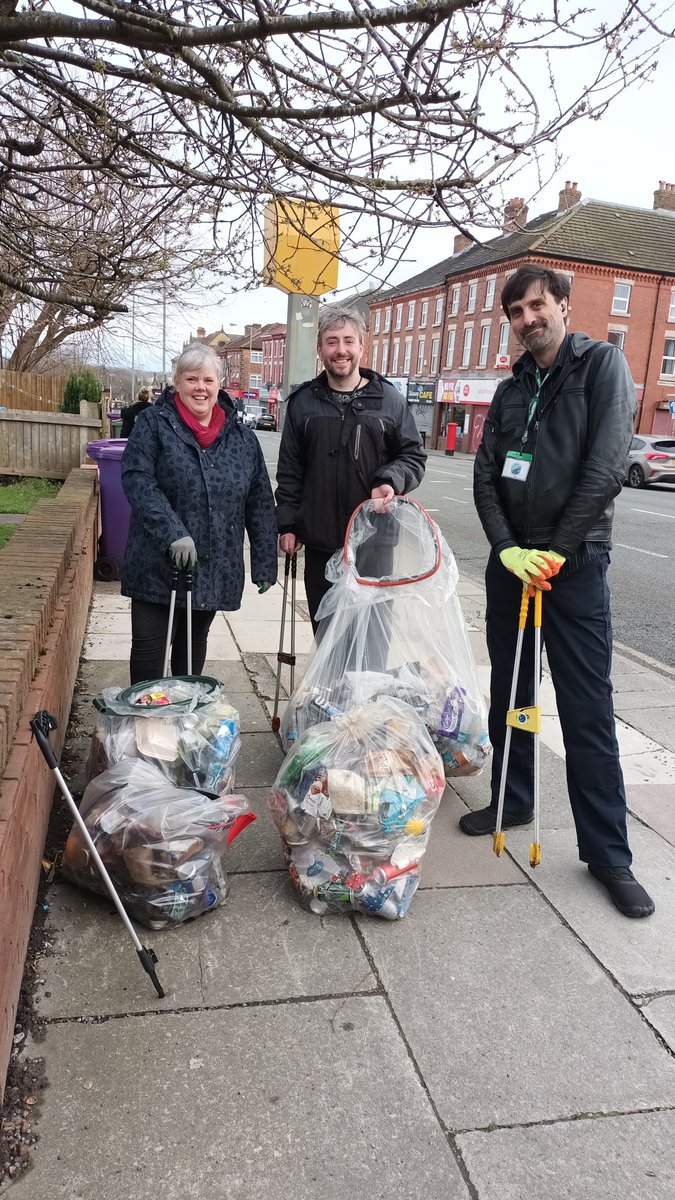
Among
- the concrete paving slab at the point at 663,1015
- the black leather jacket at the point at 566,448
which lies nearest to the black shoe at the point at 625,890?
the concrete paving slab at the point at 663,1015

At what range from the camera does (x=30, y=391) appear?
51.4 feet

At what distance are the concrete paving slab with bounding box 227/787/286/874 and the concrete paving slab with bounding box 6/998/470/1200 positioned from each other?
77 cm

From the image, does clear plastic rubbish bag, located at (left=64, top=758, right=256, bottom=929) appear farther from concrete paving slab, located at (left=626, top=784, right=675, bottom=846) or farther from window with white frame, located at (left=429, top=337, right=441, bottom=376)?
window with white frame, located at (left=429, top=337, right=441, bottom=376)

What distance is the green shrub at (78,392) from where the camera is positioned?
14062mm

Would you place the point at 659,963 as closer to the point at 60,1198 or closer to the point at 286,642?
the point at 60,1198

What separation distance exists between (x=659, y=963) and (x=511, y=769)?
0.97m

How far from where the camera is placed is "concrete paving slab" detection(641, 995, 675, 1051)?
223 centimetres

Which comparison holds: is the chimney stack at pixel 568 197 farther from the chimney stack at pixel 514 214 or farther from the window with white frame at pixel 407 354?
the chimney stack at pixel 514 214

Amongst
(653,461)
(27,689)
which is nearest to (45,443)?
(27,689)

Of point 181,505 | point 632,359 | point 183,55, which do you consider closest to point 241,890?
point 181,505

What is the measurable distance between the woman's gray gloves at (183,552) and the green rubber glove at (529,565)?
117cm

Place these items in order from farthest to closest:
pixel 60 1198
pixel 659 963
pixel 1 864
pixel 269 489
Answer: pixel 269 489
pixel 659 963
pixel 1 864
pixel 60 1198

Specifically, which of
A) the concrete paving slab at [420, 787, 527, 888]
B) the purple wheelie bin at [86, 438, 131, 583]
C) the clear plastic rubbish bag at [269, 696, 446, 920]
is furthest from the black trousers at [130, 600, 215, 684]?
the purple wheelie bin at [86, 438, 131, 583]

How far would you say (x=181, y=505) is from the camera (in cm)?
329
